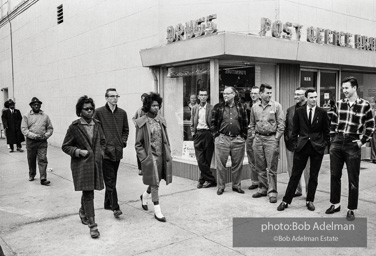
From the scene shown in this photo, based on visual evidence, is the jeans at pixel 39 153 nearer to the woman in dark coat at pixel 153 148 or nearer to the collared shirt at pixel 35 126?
the collared shirt at pixel 35 126

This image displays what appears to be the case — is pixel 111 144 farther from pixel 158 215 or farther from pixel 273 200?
pixel 273 200

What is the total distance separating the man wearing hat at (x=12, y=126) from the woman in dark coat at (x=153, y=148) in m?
9.43

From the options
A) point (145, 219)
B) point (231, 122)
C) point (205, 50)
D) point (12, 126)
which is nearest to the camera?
point (145, 219)

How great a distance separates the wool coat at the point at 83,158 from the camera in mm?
4801

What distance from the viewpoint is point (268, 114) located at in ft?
21.4

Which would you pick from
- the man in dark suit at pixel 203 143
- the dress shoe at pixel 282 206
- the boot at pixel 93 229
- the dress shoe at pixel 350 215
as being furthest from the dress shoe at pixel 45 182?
the dress shoe at pixel 350 215

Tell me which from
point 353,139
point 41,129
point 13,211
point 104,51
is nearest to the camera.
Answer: point 353,139

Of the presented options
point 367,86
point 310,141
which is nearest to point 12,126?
point 310,141

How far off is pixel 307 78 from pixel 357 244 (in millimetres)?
5715

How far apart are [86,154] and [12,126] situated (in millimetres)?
9778

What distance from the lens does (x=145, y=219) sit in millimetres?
5562

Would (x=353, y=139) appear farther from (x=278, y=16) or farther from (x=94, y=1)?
(x=94, y=1)

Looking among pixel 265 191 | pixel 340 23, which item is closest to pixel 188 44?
pixel 265 191

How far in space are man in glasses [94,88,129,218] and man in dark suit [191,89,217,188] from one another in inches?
81.6
